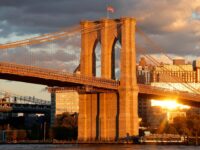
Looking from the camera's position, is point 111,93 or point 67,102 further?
point 67,102

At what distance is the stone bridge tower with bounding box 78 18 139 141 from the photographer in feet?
232

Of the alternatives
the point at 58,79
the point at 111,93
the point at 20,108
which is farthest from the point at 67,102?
the point at 58,79

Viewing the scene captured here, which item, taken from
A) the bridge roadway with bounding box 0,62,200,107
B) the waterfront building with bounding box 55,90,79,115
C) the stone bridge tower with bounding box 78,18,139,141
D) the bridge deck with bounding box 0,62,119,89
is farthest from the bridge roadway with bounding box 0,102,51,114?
the bridge deck with bounding box 0,62,119,89

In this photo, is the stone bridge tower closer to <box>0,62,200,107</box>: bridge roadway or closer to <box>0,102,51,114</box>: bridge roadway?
<box>0,62,200,107</box>: bridge roadway

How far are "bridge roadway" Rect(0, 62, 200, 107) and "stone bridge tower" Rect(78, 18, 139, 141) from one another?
173cm

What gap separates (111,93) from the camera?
71625mm

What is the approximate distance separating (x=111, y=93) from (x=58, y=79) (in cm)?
1068

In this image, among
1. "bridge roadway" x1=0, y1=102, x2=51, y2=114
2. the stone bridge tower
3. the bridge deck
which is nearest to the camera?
the bridge deck

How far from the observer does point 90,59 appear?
73375mm

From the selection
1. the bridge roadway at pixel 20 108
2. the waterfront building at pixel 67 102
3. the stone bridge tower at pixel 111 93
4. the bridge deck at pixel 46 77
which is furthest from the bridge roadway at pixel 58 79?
the waterfront building at pixel 67 102

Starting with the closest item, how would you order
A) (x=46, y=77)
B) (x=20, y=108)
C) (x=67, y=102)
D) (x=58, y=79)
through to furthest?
(x=46, y=77) → (x=58, y=79) → (x=20, y=108) → (x=67, y=102)

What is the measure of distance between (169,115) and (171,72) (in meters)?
27.1

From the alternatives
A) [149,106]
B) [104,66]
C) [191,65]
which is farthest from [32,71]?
[191,65]

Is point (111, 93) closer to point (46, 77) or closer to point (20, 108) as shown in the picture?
point (46, 77)
